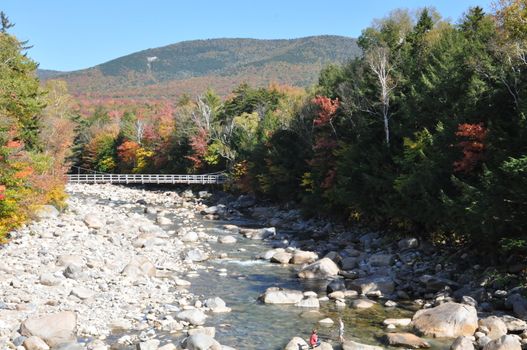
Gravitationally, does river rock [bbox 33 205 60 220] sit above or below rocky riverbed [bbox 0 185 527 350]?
above

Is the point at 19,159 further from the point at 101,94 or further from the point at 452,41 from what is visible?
the point at 101,94

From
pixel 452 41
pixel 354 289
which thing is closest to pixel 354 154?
pixel 452 41

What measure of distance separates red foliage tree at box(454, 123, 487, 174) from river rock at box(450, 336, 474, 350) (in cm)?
912

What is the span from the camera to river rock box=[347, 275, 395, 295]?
19.9m

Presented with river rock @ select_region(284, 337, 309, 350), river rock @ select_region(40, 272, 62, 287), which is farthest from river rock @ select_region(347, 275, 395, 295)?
river rock @ select_region(40, 272, 62, 287)

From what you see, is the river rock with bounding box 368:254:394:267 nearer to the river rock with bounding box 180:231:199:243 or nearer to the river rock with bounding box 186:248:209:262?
the river rock with bounding box 186:248:209:262

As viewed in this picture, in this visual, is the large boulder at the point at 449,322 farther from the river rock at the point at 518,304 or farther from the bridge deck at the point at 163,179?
the bridge deck at the point at 163,179

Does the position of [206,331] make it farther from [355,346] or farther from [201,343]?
[355,346]

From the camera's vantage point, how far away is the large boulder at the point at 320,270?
22.7 m

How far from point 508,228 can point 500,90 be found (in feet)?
20.9

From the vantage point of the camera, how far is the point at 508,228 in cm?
1875

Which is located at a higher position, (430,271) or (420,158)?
(420,158)

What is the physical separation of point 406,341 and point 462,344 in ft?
4.83

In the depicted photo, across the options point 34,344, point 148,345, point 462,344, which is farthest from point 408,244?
point 34,344
